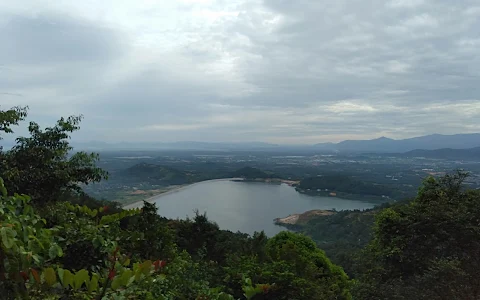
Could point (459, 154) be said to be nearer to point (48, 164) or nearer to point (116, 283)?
point (48, 164)

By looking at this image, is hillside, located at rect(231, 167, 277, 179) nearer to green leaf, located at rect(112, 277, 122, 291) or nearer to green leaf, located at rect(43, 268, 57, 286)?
green leaf, located at rect(112, 277, 122, 291)

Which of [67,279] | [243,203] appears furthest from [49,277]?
[243,203]

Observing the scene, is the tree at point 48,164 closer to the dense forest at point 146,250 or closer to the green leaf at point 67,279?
the dense forest at point 146,250

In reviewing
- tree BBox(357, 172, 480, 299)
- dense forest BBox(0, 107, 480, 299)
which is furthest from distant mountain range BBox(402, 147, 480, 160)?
dense forest BBox(0, 107, 480, 299)

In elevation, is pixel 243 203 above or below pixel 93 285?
below

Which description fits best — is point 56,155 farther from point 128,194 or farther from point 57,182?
point 128,194

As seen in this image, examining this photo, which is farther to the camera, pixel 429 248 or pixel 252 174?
pixel 252 174
